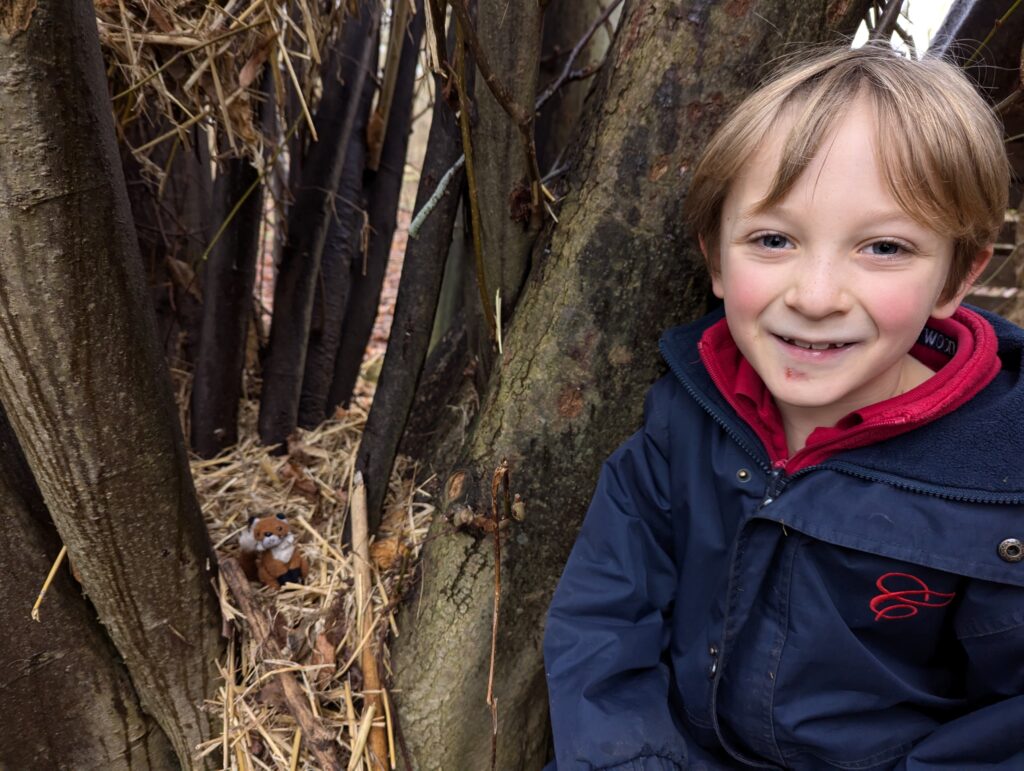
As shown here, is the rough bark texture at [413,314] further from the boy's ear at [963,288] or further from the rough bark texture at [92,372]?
the boy's ear at [963,288]

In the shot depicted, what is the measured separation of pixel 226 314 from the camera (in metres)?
2.38

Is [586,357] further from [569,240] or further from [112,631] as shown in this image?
[112,631]

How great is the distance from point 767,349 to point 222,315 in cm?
161

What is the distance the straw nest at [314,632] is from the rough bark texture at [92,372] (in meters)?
0.10

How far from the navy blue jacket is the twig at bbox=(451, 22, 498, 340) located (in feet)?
1.34

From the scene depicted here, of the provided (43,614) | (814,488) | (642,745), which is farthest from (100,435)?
(814,488)

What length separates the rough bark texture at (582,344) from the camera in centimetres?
157

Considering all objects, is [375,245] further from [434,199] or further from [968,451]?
[968,451]

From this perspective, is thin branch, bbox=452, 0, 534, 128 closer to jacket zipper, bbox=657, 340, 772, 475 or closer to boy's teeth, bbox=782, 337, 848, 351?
jacket zipper, bbox=657, 340, 772, 475

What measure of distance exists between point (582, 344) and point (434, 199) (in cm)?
48

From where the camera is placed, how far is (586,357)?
168cm

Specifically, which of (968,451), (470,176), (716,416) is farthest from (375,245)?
(968,451)

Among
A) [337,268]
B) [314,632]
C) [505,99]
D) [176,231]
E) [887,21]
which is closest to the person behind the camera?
[505,99]

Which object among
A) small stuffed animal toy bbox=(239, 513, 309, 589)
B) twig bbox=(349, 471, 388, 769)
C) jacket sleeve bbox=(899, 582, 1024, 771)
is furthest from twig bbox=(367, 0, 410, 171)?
jacket sleeve bbox=(899, 582, 1024, 771)
